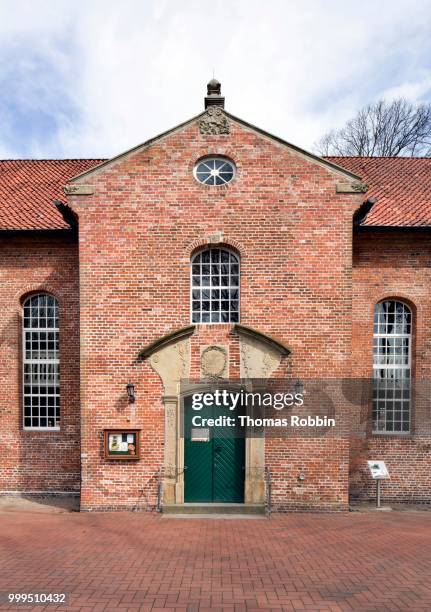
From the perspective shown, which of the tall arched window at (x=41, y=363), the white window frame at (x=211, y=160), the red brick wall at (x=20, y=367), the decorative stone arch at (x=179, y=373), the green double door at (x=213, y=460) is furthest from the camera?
the tall arched window at (x=41, y=363)

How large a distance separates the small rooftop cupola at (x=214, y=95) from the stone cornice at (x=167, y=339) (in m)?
5.45

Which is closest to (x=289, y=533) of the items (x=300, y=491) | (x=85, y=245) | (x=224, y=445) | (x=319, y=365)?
(x=300, y=491)

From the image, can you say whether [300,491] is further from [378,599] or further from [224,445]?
[378,599]

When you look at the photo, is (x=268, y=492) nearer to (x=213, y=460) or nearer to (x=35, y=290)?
(x=213, y=460)

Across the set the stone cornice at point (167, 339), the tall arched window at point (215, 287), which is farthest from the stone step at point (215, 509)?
Result: the tall arched window at point (215, 287)

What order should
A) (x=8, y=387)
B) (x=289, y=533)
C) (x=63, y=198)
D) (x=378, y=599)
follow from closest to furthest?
1. (x=378, y=599)
2. (x=289, y=533)
3. (x=8, y=387)
4. (x=63, y=198)

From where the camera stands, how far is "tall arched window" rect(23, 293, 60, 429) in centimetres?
1157

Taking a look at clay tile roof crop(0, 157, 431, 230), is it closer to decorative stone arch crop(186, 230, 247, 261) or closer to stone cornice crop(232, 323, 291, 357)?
decorative stone arch crop(186, 230, 247, 261)

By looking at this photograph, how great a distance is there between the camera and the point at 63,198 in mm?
12711

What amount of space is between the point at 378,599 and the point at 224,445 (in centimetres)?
456

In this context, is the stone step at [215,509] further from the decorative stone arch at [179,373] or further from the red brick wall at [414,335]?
the red brick wall at [414,335]

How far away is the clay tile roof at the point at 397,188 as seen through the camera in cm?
1136

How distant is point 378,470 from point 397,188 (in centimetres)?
846

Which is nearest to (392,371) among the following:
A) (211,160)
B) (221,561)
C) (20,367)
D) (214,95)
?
(221,561)
